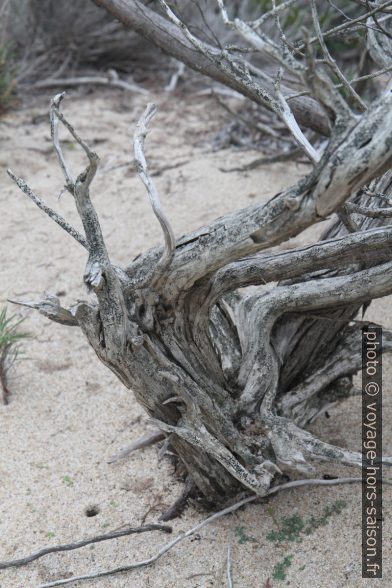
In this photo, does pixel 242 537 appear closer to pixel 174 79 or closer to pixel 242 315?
pixel 242 315

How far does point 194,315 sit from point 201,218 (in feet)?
7.11

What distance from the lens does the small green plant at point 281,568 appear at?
2090 millimetres

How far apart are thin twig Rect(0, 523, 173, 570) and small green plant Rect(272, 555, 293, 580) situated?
1.17 feet

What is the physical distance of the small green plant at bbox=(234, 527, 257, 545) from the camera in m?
2.22

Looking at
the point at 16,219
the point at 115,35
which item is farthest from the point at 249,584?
the point at 115,35

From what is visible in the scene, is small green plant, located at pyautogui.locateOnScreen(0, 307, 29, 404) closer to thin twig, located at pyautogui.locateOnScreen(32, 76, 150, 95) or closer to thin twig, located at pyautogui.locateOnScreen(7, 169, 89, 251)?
thin twig, located at pyautogui.locateOnScreen(7, 169, 89, 251)

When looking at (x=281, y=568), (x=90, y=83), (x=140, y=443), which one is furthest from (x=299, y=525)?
(x=90, y=83)

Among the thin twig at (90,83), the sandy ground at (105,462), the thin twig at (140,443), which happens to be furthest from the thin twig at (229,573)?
the thin twig at (90,83)

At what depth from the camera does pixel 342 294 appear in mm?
2238

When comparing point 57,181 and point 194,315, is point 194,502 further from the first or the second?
point 57,181

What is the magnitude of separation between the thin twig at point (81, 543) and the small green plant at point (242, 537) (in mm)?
209

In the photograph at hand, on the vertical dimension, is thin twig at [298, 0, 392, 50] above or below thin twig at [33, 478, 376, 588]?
above

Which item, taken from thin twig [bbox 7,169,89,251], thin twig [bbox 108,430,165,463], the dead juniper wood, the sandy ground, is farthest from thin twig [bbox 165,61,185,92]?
thin twig [bbox 7,169,89,251]

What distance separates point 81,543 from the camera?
7.25 feet
